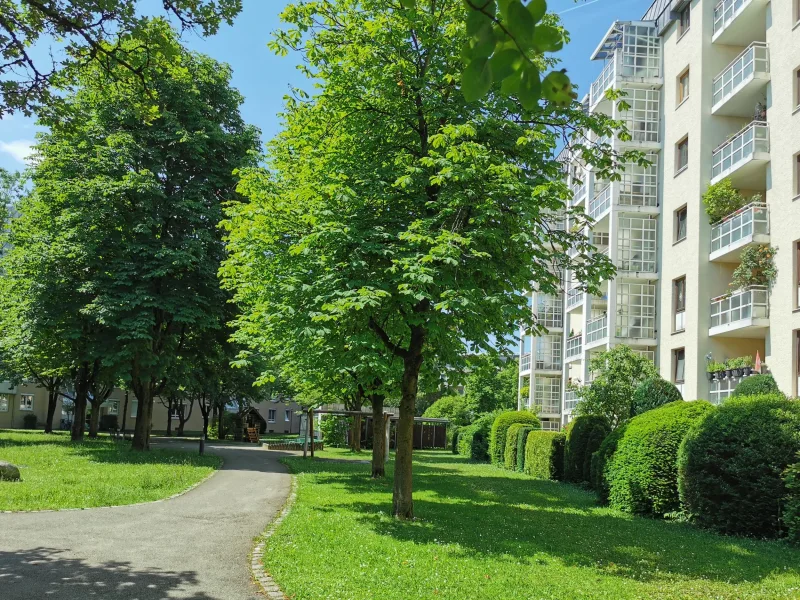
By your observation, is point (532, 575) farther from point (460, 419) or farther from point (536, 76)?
point (460, 419)

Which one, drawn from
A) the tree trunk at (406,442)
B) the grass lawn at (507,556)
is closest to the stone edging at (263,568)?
the grass lawn at (507,556)

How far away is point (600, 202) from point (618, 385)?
1207 centimetres

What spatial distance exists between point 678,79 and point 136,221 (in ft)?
72.0

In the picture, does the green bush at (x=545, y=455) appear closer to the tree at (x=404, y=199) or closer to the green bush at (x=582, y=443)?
the green bush at (x=582, y=443)

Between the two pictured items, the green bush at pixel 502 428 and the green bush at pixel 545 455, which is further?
the green bush at pixel 502 428

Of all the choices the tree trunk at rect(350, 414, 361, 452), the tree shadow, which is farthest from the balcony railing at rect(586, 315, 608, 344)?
→ the tree shadow

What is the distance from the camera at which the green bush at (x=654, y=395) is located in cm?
2178

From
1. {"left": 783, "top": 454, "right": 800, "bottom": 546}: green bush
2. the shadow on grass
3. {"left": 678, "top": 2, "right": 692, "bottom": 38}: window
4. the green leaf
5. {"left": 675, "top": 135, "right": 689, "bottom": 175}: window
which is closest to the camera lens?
the green leaf

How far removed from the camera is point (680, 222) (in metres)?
28.2

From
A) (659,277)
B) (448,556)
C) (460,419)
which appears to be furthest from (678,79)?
(460,419)

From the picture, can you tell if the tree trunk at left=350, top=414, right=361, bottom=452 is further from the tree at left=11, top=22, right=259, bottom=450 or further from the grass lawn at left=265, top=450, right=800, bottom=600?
the grass lawn at left=265, top=450, right=800, bottom=600

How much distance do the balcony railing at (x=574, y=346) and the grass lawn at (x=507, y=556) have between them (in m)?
22.6

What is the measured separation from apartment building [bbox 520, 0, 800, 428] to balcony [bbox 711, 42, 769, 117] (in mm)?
47

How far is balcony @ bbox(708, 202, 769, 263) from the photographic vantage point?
866 inches
